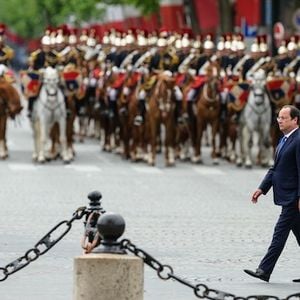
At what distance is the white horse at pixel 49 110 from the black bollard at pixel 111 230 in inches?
945

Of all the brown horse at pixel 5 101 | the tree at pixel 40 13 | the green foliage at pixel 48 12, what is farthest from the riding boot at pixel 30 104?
the tree at pixel 40 13

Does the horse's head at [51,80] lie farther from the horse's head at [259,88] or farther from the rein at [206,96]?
the horse's head at [259,88]

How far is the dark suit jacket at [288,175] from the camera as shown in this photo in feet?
54.6

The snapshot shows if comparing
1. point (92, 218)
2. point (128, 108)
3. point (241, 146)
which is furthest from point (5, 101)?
point (92, 218)

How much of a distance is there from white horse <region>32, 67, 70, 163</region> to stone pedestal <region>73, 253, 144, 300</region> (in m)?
24.1

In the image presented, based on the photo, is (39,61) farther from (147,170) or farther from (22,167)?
(147,170)

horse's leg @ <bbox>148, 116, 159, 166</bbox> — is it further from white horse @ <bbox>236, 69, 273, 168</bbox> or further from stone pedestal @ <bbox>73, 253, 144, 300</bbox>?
stone pedestal @ <bbox>73, 253, 144, 300</bbox>

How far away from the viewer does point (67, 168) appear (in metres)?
35.9

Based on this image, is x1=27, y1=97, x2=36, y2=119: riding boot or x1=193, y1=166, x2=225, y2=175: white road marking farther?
x1=27, y1=97, x2=36, y2=119: riding boot

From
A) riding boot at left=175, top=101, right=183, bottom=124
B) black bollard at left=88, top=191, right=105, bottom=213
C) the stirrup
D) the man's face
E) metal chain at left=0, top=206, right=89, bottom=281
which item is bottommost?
the stirrup

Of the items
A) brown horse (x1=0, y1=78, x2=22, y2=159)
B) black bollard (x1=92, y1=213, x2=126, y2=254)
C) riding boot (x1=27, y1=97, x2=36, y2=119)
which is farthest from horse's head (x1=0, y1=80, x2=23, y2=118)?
black bollard (x1=92, y1=213, x2=126, y2=254)

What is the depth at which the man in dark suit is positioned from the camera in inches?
655

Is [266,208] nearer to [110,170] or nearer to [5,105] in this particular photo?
[110,170]

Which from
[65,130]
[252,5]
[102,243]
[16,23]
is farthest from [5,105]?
[16,23]
